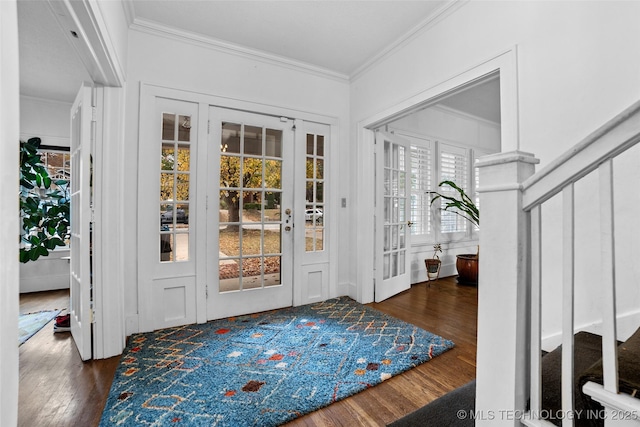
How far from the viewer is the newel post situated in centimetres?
94

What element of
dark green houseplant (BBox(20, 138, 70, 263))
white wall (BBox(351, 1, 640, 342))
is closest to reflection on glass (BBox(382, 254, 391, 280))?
white wall (BBox(351, 1, 640, 342))

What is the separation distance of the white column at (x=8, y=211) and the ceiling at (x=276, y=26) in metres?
1.89

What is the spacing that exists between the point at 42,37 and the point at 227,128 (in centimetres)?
177

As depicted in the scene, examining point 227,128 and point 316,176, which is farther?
point 316,176

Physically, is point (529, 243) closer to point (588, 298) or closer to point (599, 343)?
point (599, 343)

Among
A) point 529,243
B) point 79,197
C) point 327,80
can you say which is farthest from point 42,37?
point 529,243

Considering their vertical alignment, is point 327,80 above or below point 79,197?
above

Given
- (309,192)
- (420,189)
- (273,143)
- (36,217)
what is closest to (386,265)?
(309,192)

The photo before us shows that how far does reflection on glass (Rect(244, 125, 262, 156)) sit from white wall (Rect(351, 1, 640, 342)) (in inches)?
71.5

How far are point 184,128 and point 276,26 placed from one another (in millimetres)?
1235

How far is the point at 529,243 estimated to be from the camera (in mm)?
957

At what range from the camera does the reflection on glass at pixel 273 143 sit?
3.27 meters

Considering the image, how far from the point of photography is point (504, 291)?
3.15ft

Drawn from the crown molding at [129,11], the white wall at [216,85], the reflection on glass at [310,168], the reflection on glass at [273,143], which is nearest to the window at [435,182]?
the white wall at [216,85]
